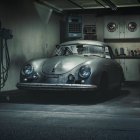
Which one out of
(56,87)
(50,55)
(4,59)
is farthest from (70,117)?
(50,55)

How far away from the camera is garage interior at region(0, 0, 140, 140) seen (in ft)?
18.2

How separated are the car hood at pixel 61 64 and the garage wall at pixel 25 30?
85.3 inches

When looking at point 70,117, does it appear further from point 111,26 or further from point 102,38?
point 102,38

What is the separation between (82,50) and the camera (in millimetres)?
9945

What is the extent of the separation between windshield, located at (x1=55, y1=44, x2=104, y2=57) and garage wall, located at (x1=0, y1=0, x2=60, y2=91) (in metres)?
1.69

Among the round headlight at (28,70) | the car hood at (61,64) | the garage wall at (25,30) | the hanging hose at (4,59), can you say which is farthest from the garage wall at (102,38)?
the round headlight at (28,70)

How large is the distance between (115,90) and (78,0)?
147 inches

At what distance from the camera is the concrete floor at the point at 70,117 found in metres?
5.11

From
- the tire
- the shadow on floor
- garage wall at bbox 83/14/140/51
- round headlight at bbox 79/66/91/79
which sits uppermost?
garage wall at bbox 83/14/140/51

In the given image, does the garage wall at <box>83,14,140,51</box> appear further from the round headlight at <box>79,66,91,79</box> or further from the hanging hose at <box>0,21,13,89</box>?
the round headlight at <box>79,66,91,79</box>

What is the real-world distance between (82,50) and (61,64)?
145cm

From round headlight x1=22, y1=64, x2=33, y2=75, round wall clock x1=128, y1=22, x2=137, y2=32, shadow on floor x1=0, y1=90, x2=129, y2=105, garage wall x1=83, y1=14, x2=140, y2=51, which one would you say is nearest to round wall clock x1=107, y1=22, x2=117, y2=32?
garage wall x1=83, y1=14, x2=140, y2=51

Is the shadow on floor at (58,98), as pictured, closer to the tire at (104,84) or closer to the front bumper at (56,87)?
the tire at (104,84)

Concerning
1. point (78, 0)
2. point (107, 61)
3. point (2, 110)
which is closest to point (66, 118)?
point (2, 110)
